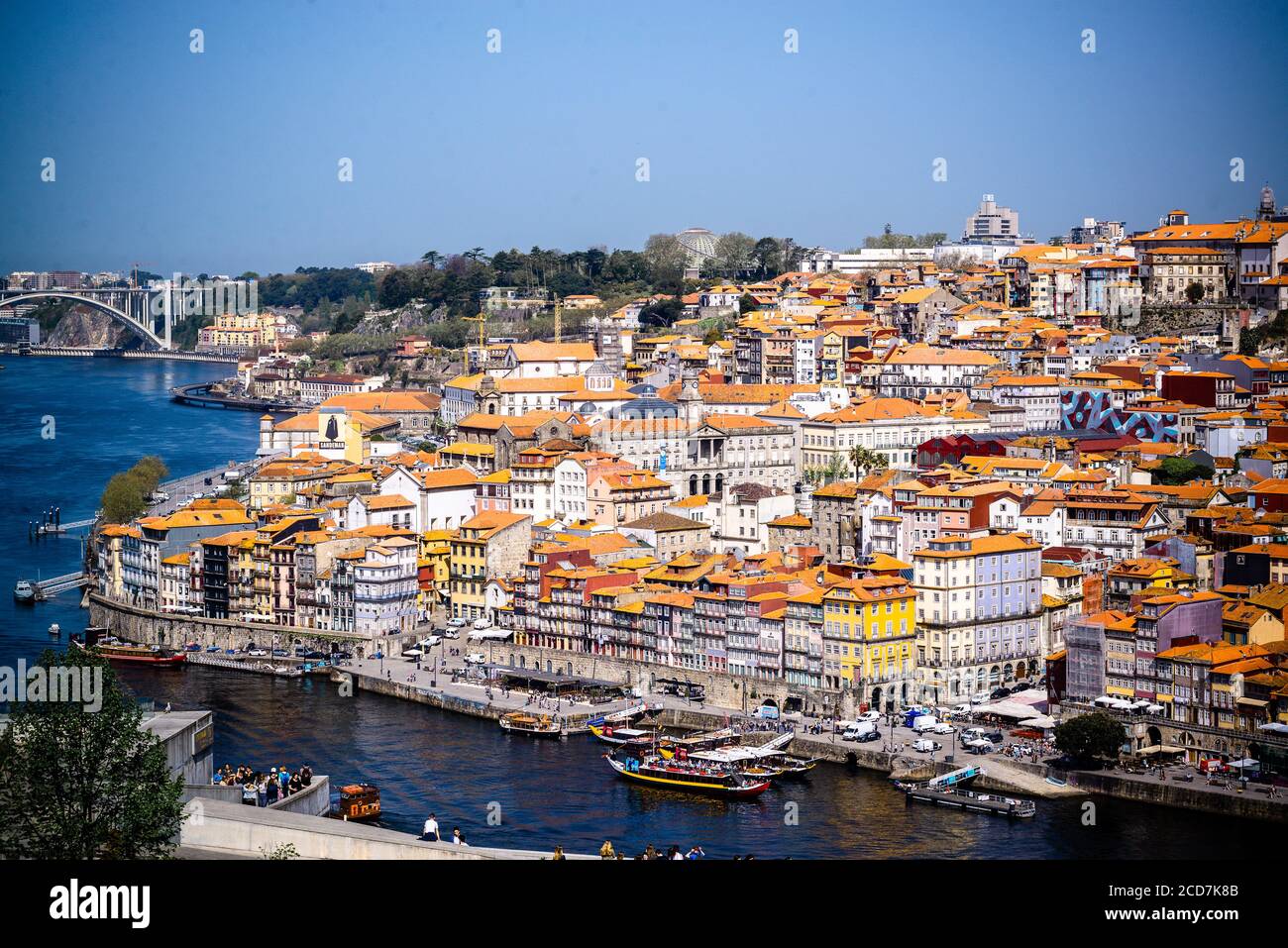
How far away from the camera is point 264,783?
12.6 meters

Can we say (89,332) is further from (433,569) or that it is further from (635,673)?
(635,673)

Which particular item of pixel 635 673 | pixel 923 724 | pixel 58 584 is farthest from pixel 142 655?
pixel 923 724

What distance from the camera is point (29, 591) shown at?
21.8m

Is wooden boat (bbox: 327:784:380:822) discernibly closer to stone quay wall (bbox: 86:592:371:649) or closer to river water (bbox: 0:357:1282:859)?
river water (bbox: 0:357:1282:859)

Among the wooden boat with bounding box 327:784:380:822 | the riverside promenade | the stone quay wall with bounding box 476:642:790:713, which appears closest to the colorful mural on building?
the stone quay wall with bounding box 476:642:790:713

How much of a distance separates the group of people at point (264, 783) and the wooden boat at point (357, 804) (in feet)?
0.84

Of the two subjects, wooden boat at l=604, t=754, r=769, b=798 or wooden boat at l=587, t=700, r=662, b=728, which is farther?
wooden boat at l=587, t=700, r=662, b=728

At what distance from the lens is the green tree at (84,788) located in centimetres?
755

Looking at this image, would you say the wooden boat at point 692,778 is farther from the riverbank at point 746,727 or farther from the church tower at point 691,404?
the church tower at point 691,404

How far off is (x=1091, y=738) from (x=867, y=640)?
2556 mm

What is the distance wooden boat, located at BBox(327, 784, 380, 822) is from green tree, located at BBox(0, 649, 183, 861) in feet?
14.7

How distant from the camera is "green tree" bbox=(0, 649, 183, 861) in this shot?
755 cm
